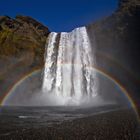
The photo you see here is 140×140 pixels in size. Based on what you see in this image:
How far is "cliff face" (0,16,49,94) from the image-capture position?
55.2 metres

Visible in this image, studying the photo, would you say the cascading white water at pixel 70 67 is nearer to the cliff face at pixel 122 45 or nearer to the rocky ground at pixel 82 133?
the cliff face at pixel 122 45

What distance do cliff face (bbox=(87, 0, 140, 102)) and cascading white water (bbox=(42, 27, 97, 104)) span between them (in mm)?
2691

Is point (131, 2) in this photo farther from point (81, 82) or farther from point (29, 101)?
point (29, 101)

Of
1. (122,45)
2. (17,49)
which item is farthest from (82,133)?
(17,49)

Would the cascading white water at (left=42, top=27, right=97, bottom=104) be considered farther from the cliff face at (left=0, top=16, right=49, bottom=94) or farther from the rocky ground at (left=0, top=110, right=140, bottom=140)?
the rocky ground at (left=0, top=110, right=140, bottom=140)

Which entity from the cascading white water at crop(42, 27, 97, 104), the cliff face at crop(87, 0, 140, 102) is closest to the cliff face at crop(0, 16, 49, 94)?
the cascading white water at crop(42, 27, 97, 104)

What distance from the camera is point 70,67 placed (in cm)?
5616

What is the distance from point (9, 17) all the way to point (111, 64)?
88.0 feet

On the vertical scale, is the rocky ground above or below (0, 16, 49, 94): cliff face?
below

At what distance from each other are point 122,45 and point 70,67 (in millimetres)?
11821

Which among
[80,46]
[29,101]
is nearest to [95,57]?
[80,46]

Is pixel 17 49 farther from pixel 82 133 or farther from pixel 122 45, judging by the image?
pixel 82 133

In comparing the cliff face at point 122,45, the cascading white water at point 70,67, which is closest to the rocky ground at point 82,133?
the cliff face at point 122,45

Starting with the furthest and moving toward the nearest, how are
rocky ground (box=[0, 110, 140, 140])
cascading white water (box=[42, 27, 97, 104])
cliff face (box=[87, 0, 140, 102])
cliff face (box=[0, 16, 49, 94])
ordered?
cliff face (box=[0, 16, 49, 94]), cascading white water (box=[42, 27, 97, 104]), cliff face (box=[87, 0, 140, 102]), rocky ground (box=[0, 110, 140, 140])
